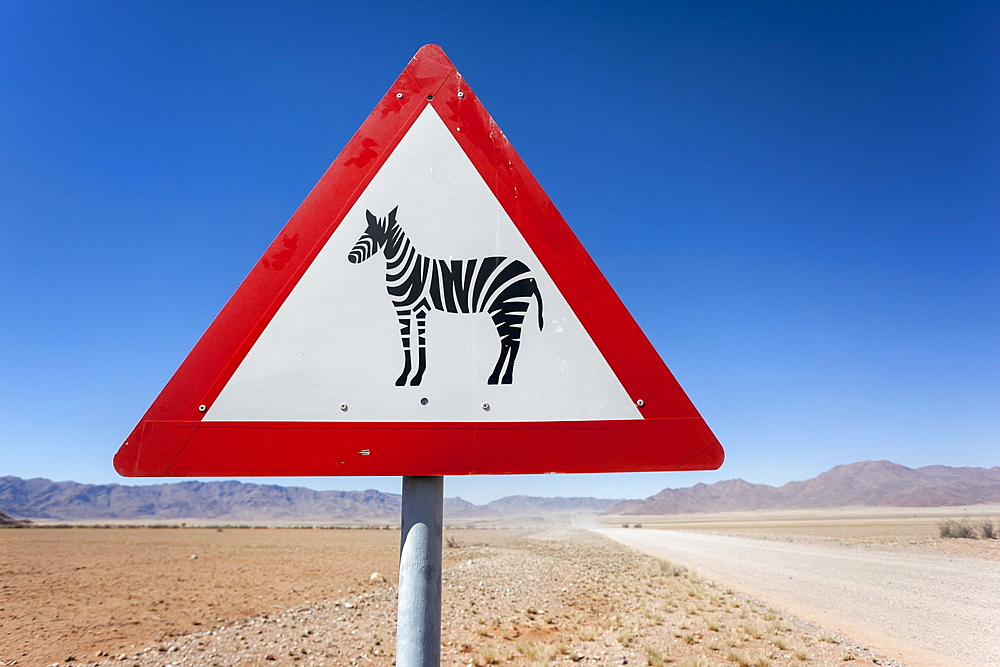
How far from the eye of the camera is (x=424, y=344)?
Answer: 138cm

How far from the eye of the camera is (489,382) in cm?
135

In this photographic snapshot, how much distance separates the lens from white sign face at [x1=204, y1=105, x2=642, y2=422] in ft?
4.37

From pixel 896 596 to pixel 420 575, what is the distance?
1412cm

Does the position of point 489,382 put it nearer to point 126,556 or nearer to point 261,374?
point 261,374

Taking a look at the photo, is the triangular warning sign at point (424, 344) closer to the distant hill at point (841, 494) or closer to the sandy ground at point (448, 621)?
the sandy ground at point (448, 621)

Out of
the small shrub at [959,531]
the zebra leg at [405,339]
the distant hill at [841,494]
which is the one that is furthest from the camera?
the distant hill at [841,494]

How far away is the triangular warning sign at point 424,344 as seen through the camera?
4.26 ft

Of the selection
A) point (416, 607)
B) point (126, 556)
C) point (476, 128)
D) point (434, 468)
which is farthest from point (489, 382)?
point (126, 556)

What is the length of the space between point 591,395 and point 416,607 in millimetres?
705

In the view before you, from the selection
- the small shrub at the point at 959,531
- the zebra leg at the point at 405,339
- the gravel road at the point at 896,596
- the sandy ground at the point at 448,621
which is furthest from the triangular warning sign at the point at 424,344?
the small shrub at the point at 959,531

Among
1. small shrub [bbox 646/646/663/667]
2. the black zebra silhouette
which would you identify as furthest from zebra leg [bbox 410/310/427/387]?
small shrub [bbox 646/646/663/667]

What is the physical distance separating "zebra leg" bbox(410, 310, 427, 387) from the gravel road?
8241 millimetres

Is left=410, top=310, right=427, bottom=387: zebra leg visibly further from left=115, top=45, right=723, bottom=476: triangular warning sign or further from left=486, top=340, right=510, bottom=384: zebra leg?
left=486, top=340, right=510, bottom=384: zebra leg

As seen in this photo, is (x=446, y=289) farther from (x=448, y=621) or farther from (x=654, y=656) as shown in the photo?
(x=448, y=621)
